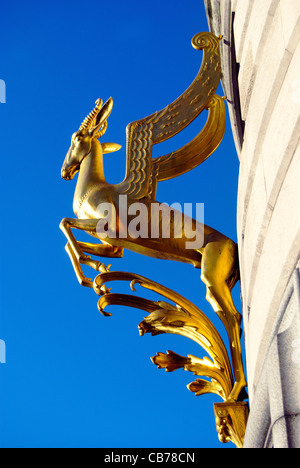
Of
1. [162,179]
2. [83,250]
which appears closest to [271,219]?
[162,179]

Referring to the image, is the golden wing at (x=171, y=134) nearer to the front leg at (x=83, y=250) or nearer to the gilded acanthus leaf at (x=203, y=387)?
the front leg at (x=83, y=250)

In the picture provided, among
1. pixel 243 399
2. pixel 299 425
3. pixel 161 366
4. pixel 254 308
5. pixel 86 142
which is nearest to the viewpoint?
pixel 299 425

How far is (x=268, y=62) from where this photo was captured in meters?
5.27

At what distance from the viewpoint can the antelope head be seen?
8133 mm

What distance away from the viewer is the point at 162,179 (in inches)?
285

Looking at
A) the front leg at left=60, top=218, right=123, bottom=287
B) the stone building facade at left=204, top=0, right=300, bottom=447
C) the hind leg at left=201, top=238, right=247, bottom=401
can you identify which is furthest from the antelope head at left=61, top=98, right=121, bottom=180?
the stone building facade at left=204, top=0, right=300, bottom=447

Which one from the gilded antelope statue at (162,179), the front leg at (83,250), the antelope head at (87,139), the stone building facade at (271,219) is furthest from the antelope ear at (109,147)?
the stone building facade at (271,219)

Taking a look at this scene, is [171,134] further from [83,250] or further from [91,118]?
[83,250]

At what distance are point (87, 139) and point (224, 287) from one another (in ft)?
8.75

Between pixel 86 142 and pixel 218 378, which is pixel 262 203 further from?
pixel 86 142

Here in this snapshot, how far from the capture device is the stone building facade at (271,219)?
14.3ft

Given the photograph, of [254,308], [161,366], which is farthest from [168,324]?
[254,308]
